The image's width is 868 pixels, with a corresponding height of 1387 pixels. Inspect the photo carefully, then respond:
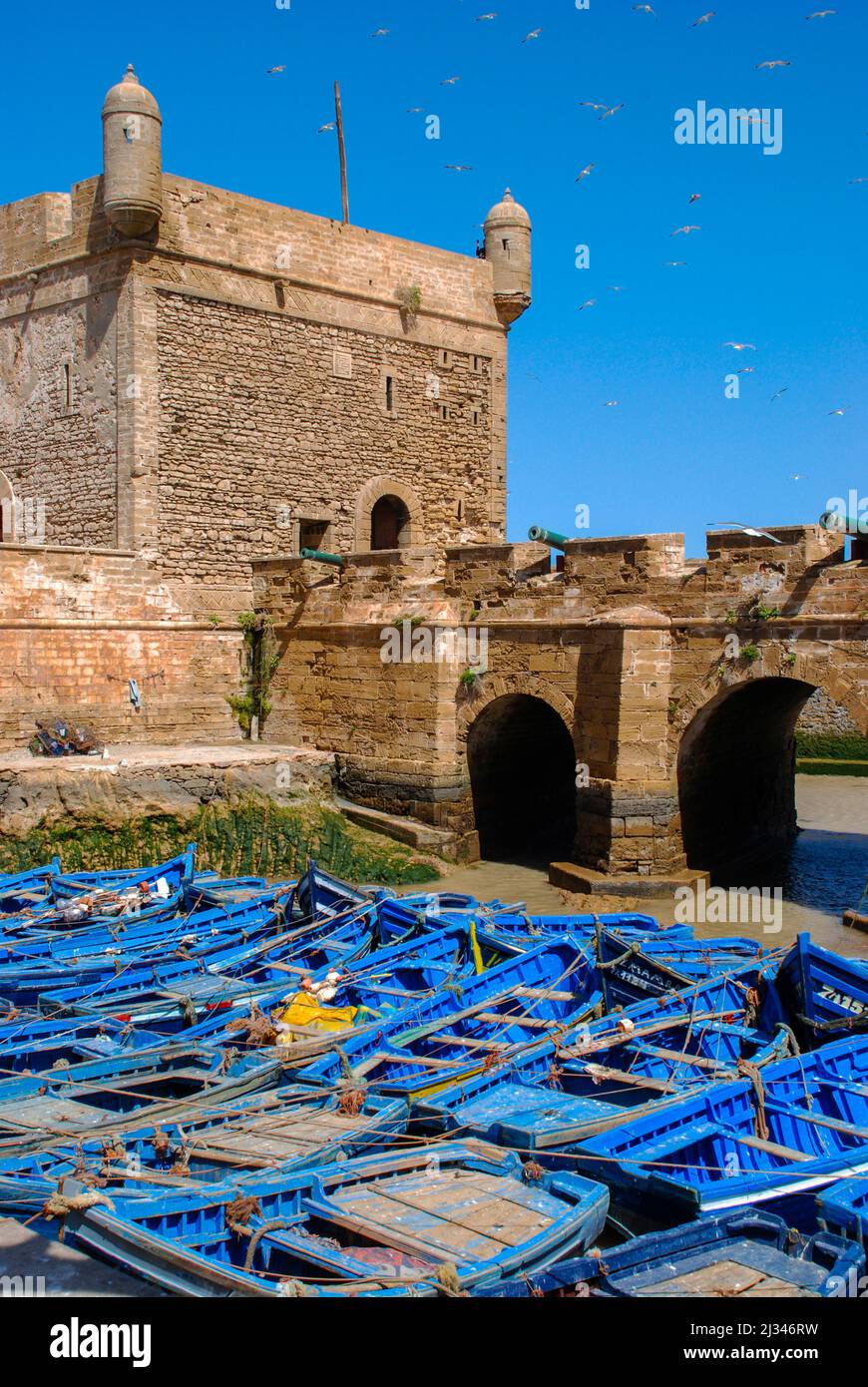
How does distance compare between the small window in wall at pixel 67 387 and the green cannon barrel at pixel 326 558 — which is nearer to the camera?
the green cannon barrel at pixel 326 558

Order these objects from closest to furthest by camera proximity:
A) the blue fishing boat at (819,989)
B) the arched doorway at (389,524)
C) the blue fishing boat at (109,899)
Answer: the blue fishing boat at (819,989)
the blue fishing boat at (109,899)
the arched doorway at (389,524)

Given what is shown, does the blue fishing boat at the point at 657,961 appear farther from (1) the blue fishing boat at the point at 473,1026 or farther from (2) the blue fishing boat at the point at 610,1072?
(2) the blue fishing boat at the point at 610,1072

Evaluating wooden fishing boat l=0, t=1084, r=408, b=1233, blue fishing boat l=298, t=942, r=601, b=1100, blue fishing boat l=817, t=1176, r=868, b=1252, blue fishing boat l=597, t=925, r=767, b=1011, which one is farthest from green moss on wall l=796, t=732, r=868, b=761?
blue fishing boat l=817, t=1176, r=868, b=1252

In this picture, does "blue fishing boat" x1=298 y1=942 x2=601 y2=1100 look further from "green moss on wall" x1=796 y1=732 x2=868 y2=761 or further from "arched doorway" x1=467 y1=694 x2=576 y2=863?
"green moss on wall" x1=796 y1=732 x2=868 y2=761

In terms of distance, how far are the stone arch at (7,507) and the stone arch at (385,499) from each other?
6.08 m

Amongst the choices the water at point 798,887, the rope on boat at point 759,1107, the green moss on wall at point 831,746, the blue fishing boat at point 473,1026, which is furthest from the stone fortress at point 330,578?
the green moss on wall at point 831,746

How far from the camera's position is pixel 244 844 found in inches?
661

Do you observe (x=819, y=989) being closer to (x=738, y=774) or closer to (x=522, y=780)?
(x=738, y=774)

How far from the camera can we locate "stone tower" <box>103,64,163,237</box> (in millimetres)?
18188

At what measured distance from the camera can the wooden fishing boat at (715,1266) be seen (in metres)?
5.27

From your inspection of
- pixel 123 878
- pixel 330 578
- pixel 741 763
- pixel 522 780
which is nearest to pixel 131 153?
pixel 330 578

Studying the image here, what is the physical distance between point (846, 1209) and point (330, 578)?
14.3 metres
